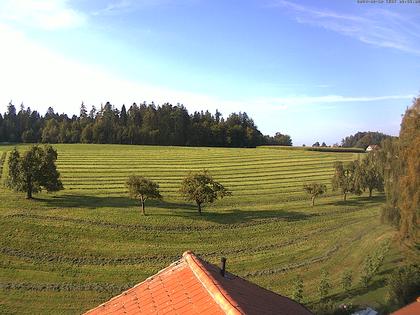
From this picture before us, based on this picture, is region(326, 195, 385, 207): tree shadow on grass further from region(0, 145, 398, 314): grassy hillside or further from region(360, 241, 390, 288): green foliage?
region(360, 241, 390, 288): green foliage

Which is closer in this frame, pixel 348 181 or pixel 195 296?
pixel 195 296

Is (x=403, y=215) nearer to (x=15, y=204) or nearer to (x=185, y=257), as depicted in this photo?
(x=185, y=257)

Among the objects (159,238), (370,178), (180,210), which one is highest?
(370,178)

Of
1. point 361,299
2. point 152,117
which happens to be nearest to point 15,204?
point 361,299

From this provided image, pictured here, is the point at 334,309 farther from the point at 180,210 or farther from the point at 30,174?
the point at 30,174

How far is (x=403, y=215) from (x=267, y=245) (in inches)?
454

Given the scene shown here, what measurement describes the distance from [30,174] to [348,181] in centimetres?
3612

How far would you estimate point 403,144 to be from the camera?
27609 millimetres

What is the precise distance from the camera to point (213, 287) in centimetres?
805

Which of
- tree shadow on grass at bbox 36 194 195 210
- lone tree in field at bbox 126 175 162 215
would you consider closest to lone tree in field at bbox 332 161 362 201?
tree shadow on grass at bbox 36 194 195 210

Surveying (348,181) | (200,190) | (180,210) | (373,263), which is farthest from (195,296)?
(348,181)

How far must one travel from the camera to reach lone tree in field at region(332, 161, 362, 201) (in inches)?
2045

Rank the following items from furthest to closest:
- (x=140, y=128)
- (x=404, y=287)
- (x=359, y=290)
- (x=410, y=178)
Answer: (x=140, y=128)
(x=410, y=178)
(x=359, y=290)
(x=404, y=287)

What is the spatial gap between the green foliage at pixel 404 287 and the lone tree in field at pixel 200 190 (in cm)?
2501
